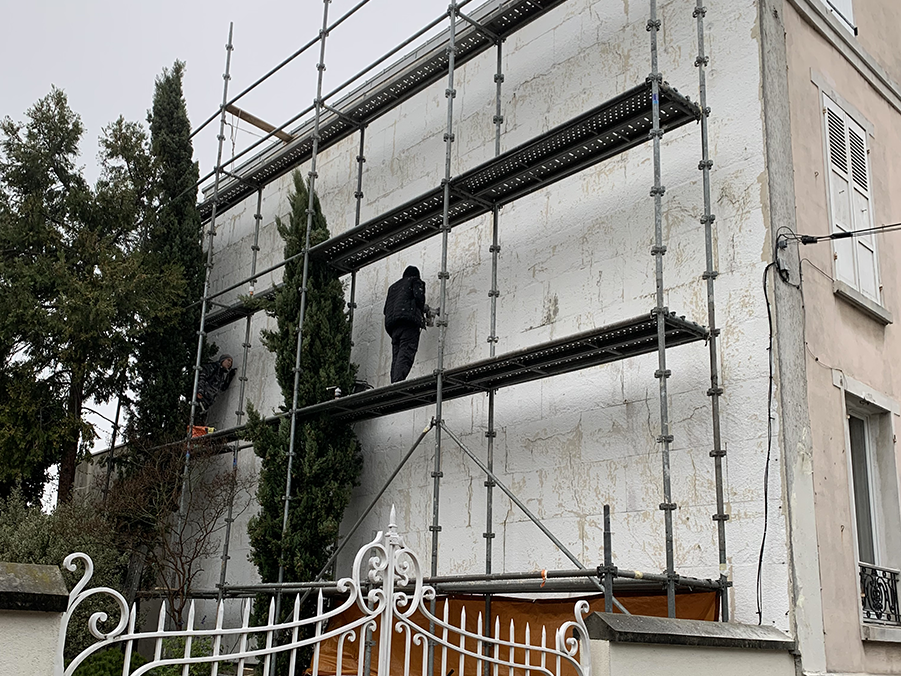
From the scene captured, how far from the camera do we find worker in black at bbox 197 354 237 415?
14797 mm

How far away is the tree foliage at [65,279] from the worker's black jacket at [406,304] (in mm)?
4767

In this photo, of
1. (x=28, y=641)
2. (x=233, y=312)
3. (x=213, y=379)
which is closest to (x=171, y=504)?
(x=213, y=379)

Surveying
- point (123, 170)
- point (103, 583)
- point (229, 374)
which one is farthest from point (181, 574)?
point (123, 170)

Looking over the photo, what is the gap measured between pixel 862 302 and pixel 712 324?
2.00m

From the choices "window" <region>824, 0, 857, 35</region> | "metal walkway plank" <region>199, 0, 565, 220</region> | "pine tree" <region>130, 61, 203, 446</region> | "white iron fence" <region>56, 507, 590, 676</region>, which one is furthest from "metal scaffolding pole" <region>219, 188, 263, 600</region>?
"window" <region>824, 0, 857, 35</region>

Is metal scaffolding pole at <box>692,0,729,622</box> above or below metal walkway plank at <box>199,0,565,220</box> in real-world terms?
below

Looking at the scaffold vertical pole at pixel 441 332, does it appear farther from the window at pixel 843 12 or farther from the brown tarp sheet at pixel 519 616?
the window at pixel 843 12

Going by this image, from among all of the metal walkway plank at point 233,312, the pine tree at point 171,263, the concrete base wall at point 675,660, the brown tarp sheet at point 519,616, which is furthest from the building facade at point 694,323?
the pine tree at point 171,263

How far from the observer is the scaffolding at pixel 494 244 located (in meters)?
8.01

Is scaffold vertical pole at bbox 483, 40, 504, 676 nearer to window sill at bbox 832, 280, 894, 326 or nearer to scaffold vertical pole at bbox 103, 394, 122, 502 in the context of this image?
window sill at bbox 832, 280, 894, 326

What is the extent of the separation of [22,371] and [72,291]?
4.54 ft

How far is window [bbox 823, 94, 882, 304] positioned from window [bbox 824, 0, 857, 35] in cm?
137

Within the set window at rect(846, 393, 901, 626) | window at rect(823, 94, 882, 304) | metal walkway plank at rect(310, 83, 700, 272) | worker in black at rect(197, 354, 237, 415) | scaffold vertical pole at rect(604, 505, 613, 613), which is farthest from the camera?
worker in black at rect(197, 354, 237, 415)

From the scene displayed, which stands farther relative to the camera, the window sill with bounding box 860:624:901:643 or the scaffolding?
the window sill with bounding box 860:624:901:643
